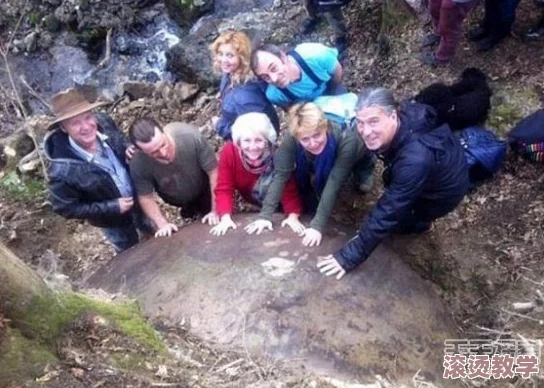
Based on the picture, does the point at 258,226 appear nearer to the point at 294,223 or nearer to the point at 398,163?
the point at 294,223

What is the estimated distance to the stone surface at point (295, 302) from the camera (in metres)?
4.09

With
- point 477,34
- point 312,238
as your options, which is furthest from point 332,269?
point 477,34

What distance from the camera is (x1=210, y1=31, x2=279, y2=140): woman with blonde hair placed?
4.96 metres

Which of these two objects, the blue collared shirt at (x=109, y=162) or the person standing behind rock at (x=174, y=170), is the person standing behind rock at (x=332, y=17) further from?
the blue collared shirt at (x=109, y=162)

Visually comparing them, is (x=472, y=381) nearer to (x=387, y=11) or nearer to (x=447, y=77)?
(x=447, y=77)

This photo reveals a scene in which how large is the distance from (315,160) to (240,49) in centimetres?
99

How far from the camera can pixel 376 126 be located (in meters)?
4.21

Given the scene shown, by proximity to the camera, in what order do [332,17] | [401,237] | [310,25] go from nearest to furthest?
[401,237], [332,17], [310,25]

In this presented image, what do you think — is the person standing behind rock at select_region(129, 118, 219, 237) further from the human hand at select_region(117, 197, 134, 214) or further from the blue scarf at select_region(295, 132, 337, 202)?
the blue scarf at select_region(295, 132, 337, 202)

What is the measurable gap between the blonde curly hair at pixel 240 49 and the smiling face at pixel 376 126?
113cm

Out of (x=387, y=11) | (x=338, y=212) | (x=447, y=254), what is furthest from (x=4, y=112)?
(x=447, y=254)

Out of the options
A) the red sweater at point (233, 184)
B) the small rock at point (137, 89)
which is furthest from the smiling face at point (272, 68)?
the small rock at point (137, 89)

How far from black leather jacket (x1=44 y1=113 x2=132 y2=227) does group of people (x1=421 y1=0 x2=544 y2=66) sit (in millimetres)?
3301

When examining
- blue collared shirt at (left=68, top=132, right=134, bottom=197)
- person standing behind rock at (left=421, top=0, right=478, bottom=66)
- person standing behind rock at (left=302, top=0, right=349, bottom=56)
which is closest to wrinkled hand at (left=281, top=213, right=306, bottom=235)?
blue collared shirt at (left=68, top=132, right=134, bottom=197)
